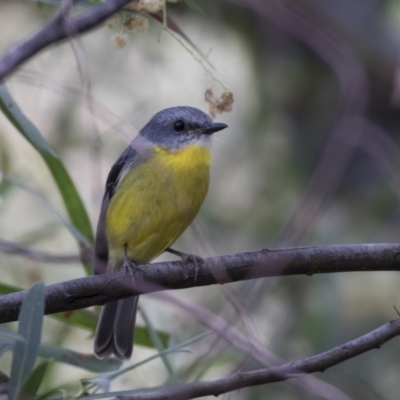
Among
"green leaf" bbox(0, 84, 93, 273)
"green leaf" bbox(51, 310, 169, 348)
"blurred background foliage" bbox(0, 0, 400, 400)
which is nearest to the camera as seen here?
"green leaf" bbox(0, 84, 93, 273)

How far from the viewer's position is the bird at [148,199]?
12.6 ft

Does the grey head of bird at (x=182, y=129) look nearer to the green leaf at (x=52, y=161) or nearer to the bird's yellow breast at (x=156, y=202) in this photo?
the bird's yellow breast at (x=156, y=202)

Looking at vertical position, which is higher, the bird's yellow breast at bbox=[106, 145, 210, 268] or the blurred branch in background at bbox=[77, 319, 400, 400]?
the bird's yellow breast at bbox=[106, 145, 210, 268]

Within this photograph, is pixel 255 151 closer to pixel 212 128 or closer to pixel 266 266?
pixel 212 128

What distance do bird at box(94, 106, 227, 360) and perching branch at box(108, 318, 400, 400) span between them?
141 centimetres

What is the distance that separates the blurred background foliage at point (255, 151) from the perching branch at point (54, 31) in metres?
3.49

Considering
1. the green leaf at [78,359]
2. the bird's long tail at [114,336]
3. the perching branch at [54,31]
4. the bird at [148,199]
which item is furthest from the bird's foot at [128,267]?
the perching branch at [54,31]

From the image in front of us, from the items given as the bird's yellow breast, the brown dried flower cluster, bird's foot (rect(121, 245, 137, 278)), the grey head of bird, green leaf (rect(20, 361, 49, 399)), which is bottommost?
green leaf (rect(20, 361, 49, 399))

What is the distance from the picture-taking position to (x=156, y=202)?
3.81m

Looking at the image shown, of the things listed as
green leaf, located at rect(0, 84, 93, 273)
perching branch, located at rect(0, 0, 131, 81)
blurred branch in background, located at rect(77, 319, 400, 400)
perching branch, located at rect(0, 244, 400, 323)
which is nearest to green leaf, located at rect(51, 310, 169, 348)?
green leaf, located at rect(0, 84, 93, 273)

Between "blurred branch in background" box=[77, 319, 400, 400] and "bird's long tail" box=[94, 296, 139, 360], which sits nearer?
"blurred branch in background" box=[77, 319, 400, 400]

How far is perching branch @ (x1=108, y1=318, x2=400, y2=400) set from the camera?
2.30 meters

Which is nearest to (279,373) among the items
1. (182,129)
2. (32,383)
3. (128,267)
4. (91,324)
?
(32,383)

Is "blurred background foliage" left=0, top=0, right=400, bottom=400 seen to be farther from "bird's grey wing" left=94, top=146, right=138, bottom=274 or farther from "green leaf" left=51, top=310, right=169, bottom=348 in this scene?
"green leaf" left=51, top=310, right=169, bottom=348
